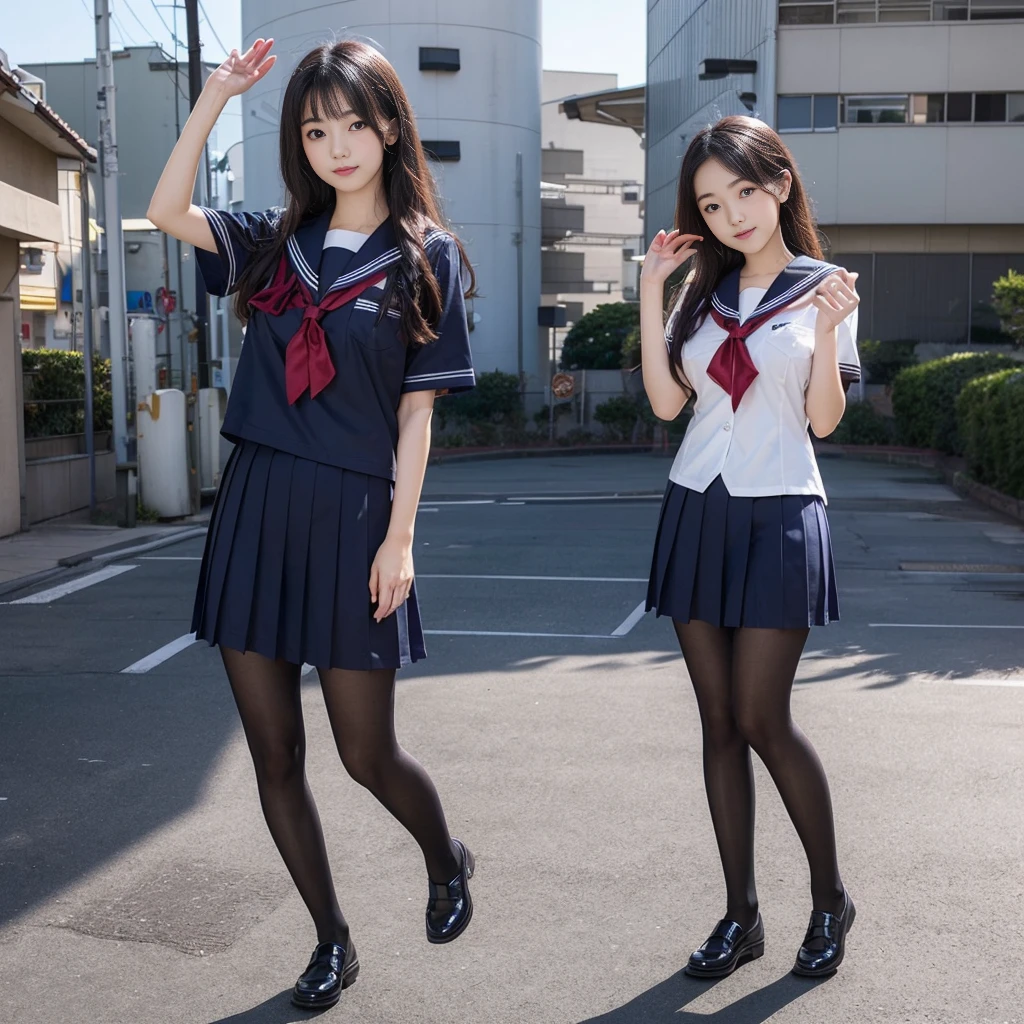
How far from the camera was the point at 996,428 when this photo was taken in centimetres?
1647

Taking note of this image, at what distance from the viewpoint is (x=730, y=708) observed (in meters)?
3.42

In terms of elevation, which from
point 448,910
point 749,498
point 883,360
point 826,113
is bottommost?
point 448,910

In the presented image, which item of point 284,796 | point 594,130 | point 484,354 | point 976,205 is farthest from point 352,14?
point 284,796

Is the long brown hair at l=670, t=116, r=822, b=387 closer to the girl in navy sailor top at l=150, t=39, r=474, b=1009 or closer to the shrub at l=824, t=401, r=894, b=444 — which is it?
the girl in navy sailor top at l=150, t=39, r=474, b=1009

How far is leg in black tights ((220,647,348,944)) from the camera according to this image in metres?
3.10

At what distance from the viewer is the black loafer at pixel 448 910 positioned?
3.33m

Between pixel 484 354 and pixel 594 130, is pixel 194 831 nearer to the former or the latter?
pixel 484 354

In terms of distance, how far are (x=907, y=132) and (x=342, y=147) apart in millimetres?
31963

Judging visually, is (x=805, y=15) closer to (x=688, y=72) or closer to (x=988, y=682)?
(x=688, y=72)

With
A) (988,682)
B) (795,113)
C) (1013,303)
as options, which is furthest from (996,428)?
(795,113)

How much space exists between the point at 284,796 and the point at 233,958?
648 mm

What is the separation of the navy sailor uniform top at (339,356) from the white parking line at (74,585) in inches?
288

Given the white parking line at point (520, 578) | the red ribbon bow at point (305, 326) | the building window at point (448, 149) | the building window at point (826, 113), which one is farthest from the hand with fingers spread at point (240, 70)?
the building window at point (448, 149)

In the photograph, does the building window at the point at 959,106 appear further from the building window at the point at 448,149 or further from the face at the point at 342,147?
the face at the point at 342,147
